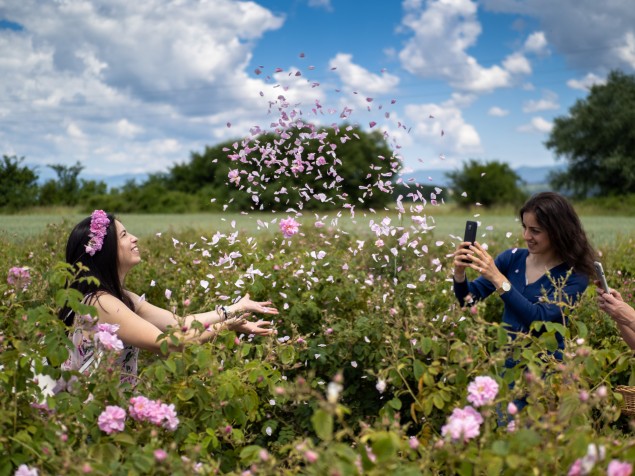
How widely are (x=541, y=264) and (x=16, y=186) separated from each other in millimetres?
23995

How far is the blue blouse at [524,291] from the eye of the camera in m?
3.44

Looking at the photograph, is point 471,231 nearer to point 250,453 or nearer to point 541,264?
point 541,264

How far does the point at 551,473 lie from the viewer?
1.92 meters

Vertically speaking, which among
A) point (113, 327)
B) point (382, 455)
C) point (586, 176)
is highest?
point (586, 176)

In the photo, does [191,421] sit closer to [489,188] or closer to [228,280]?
[228,280]

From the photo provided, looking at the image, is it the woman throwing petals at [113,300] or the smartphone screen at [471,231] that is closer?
the woman throwing petals at [113,300]

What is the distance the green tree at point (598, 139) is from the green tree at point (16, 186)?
3340 cm

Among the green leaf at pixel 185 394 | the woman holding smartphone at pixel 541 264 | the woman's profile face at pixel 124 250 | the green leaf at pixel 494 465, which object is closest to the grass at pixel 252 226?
the woman holding smartphone at pixel 541 264

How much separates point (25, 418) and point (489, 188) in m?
41.6

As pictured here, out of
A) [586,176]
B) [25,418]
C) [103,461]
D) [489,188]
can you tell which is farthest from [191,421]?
[586,176]

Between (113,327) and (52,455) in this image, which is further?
(113,327)

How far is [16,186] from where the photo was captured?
24484mm

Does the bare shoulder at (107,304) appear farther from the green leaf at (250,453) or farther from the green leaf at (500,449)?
the green leaf at (500,449)

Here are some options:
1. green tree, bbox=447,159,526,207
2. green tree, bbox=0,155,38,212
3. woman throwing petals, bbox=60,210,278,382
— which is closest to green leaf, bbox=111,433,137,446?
woman throwing petals, bbox=60,210,278,382
